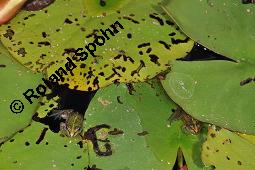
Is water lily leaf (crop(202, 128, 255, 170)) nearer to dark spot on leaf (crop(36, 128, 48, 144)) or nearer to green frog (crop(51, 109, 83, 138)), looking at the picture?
green frog (crop(51, 109, 83, 138))

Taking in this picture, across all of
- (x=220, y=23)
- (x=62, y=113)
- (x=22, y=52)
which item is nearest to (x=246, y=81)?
(x=220, y=23)

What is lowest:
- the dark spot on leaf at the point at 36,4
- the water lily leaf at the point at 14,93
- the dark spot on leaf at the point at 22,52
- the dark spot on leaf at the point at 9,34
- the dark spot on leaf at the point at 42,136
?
the dark spot on leaf at the point at 42,136

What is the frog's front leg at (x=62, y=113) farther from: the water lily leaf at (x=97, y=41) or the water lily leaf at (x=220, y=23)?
the water lily leaf at (x=220, y=23)

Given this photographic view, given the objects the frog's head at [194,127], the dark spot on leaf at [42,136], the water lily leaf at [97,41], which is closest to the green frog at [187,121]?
the frog's head at [194,127]

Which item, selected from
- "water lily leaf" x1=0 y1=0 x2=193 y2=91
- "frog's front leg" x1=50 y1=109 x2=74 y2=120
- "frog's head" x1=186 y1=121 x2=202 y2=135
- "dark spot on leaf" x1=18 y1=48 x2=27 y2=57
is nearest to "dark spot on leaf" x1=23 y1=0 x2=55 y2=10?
"water lily leaf" x1=0 y1=0 x2=193 y2=91

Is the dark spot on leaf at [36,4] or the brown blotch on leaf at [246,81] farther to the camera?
the dark spot on leaf at [36,4]
